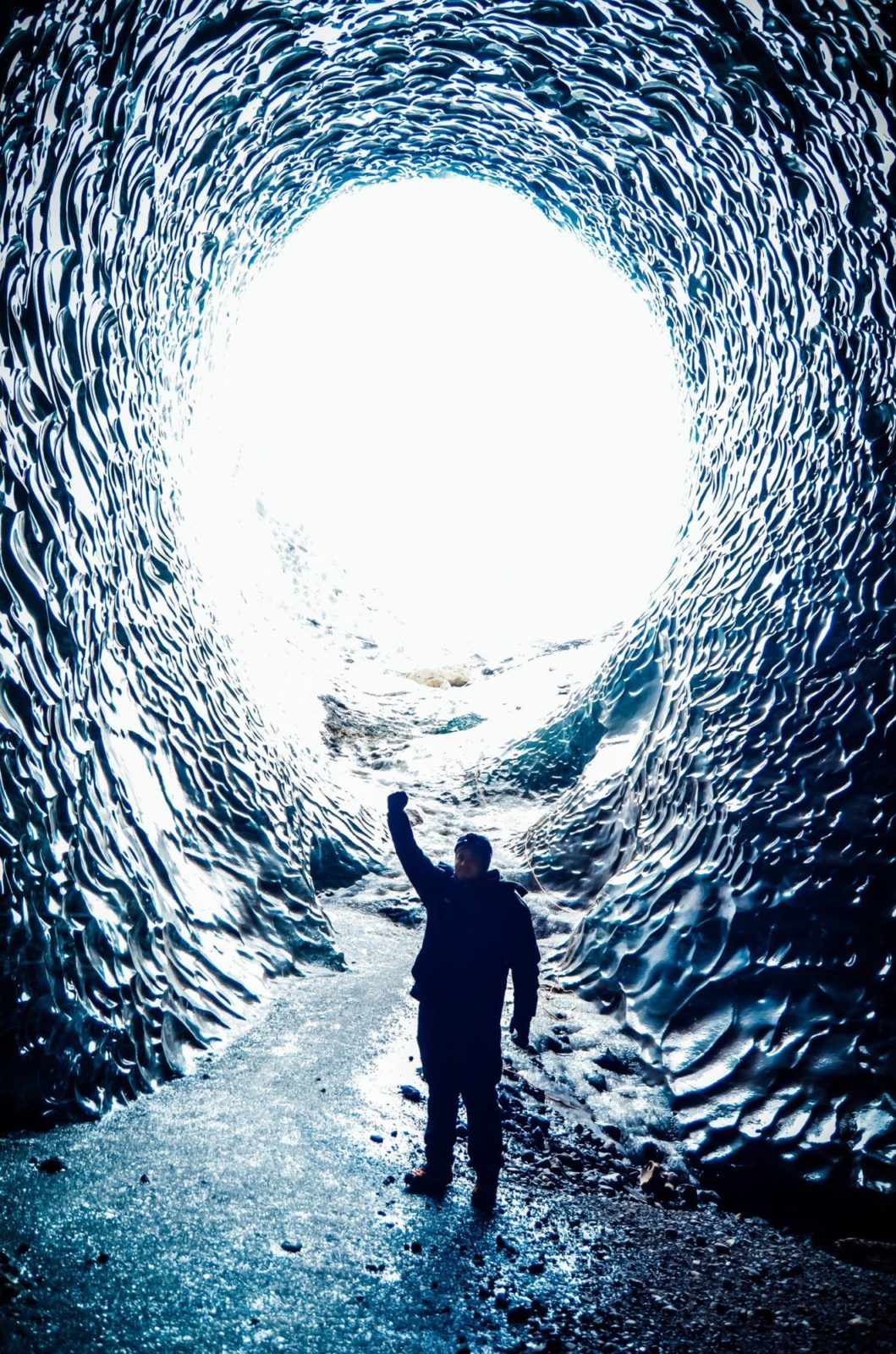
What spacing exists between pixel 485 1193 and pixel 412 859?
3.95 ft

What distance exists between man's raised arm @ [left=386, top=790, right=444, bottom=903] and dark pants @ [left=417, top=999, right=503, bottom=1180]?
40cm

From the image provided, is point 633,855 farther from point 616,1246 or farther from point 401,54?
point 401,54

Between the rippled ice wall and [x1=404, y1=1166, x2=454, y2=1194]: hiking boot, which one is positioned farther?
the rippled ice wall

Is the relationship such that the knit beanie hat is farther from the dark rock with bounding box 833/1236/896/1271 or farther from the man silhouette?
the dark rock with bounding box 833/1236/896/1271

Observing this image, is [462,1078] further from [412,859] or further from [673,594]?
[673,594]

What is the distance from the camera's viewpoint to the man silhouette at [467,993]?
2869 mm

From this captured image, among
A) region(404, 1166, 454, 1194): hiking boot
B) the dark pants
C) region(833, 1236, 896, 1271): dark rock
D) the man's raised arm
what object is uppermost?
the man's raised arm

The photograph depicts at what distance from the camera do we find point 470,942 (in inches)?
114

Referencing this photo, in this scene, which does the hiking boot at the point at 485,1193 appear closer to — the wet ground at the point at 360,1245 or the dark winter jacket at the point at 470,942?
the wet ground at the point at 360,1245

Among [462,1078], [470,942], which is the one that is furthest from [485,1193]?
[470,942]

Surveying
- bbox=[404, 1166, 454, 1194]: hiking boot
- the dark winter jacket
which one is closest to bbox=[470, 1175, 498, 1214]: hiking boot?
bbox=[404, 1166, 454, 1194]: hiking boot

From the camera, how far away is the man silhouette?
2.87m

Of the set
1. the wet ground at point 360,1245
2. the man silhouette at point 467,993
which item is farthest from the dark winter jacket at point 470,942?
the wet ground at point 360,1245

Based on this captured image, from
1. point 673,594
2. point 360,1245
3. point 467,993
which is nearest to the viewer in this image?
point 360,1245
